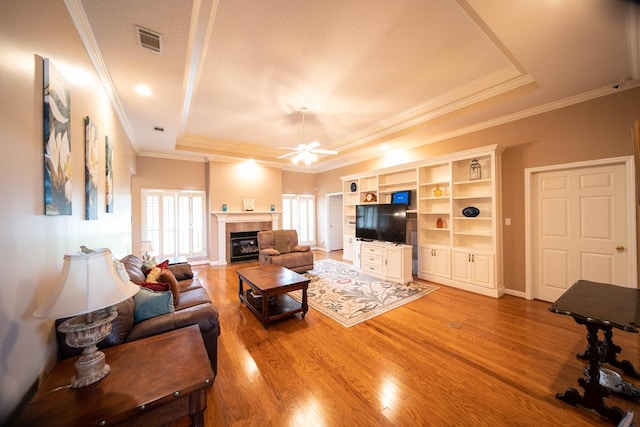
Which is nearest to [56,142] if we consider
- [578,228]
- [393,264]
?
[393,264]

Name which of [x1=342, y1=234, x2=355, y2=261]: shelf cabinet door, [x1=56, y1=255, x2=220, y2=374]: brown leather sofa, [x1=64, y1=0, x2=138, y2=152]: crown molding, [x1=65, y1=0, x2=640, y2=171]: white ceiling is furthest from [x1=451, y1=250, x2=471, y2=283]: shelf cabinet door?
[x1=64, y1=0, x2=138, y2=152]: crown molding

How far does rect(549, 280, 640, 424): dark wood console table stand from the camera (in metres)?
1.59

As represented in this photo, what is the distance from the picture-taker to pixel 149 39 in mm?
2080

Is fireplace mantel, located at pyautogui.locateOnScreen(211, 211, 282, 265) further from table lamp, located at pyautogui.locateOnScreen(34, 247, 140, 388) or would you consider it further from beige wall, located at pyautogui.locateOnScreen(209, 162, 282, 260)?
table lamp, located at pyautogui.locateOnScreen(34, 247, 140, 388)

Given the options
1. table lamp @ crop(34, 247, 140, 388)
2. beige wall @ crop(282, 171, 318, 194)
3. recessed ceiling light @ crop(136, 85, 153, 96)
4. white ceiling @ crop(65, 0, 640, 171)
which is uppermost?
white ceiling @ crop(65, 0, 640, 171)

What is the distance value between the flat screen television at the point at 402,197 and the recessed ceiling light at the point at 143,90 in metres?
4.79

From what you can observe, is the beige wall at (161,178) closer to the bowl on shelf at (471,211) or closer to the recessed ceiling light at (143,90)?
the recessed ceiling light at (143,90)

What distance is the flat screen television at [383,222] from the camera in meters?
4.80

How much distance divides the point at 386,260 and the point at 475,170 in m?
2.37

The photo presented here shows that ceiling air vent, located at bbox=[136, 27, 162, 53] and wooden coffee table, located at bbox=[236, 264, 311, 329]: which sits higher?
ceiling air vent, located at bbox=[136, 27, 162, 53]

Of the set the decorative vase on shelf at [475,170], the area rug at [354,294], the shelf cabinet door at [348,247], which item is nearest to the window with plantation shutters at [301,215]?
the shelf cabinet door at [348,247]

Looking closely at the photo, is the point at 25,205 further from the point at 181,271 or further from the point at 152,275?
the point at 181,271

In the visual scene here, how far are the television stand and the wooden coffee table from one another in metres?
2.13

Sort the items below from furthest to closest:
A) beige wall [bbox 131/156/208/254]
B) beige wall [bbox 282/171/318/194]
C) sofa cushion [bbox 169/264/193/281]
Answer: beige wall [bbox 282/171/318/194] < beige wall [bbox 131/156/208/254] < sofa cushion [bbox 169/264/193/281]
